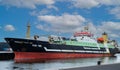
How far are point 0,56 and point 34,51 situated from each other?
360 inches

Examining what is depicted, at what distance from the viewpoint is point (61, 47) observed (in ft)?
287

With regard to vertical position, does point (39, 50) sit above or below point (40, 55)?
above

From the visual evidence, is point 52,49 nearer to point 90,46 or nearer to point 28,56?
point 28,56

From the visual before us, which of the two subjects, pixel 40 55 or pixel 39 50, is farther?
pixel 39 50

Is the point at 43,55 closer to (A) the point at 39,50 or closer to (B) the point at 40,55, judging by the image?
(B) the point at 40,55

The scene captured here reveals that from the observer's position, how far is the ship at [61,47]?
77000 millimetres

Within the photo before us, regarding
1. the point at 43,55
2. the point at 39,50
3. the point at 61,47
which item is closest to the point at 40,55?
the point at 43,55

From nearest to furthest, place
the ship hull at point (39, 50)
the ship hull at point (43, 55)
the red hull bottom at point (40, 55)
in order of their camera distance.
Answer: the red hull bottom at point (40, 55)
the ship hull at point (43, 55)
the ship hull at point (39, 50)

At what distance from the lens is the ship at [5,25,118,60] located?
77.0 metres

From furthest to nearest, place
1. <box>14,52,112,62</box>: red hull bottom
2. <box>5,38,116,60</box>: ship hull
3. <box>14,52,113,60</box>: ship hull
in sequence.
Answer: <box>5,38,116,60</box>: ship hull
<box>14,52,113,60</box>: ship hull
<box>14,52,112,62</box>: red hull bottom

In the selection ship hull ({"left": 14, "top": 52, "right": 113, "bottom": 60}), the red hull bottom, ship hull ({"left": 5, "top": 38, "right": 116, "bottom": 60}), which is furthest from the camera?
ship hull ({"left": 5, "top": 38, "right": 116, "bottom": 60})

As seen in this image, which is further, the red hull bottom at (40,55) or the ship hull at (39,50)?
the ship hull at (39,50)

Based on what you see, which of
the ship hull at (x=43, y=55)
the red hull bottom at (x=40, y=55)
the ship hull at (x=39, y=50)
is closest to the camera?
the red hull bottom at (x=40, y=55)

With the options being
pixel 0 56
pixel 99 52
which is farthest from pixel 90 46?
pixel 0 56
